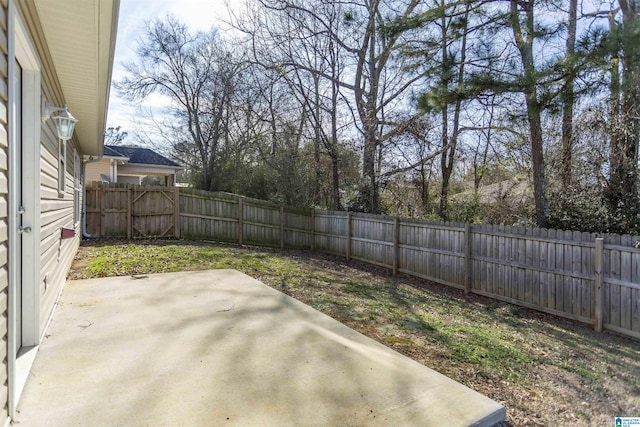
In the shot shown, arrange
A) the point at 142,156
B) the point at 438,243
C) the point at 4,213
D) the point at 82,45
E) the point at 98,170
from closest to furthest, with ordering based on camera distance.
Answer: the point at 4,213 < the point at 82,45 < the point at 438,243 < the point at 98,170 < the point at 142,156

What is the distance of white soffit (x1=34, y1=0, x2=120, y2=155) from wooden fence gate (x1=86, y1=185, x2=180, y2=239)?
5.56m

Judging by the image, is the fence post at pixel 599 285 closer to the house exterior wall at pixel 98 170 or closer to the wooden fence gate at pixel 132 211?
the wooden fence gate at pixel 132 211

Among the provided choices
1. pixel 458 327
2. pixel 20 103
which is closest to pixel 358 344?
pixel 458 327

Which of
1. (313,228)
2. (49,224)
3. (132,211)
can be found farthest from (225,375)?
(132,211)

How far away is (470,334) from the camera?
14.4 feet

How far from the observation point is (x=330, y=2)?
11562 millimetres

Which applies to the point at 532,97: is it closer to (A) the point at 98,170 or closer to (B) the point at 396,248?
(B) the point at 396,248

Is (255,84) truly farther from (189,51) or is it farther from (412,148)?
(412,148)

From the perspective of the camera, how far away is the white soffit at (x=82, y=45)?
104 inches

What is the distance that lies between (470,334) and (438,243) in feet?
11.6

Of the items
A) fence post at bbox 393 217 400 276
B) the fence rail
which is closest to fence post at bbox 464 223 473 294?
the fence rail

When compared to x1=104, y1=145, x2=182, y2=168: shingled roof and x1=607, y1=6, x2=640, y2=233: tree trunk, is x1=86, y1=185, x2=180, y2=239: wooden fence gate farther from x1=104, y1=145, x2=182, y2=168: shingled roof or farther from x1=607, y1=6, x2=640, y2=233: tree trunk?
x1=607, y1=6, x2=640, y2=233: tree trunk

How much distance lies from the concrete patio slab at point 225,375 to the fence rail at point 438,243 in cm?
365

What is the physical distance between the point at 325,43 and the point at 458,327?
10563 mm
